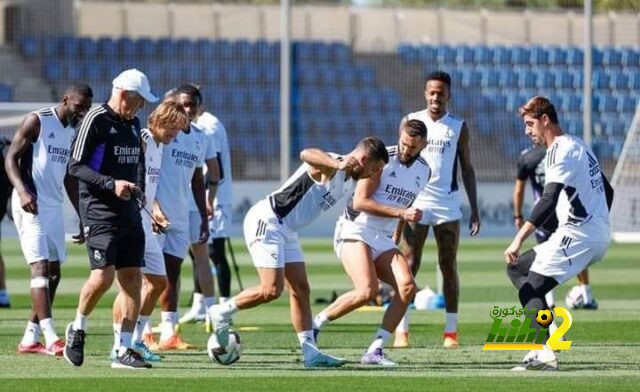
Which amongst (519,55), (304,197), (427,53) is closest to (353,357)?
(304,197)

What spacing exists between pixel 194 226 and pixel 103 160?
3.56 meters

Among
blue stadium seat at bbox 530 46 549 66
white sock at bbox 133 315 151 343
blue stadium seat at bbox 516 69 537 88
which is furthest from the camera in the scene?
blue stadium seat at bbox 530 46 549 66

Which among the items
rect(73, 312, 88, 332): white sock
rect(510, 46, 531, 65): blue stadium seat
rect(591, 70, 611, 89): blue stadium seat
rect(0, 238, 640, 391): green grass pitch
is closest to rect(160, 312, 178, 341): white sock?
rect(0, 238, 640, 391): green grass pitch

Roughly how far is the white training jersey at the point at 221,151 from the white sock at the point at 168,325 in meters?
2.64

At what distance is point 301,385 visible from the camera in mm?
10672

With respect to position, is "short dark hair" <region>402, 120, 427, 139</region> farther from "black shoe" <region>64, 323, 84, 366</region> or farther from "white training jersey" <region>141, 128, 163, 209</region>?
"black shoe" <region>64, 323, 84, 366</region>

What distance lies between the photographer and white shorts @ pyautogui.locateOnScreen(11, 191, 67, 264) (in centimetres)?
1306

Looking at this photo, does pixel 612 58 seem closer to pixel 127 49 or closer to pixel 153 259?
pixel 127 49

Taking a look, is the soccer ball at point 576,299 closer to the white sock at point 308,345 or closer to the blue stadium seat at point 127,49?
the white sock at point 308,345

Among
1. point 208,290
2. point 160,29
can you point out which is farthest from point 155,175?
point 160,29

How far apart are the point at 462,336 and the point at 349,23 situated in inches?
1120

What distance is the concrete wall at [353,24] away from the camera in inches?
1620

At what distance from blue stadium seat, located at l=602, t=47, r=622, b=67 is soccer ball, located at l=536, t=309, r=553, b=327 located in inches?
957

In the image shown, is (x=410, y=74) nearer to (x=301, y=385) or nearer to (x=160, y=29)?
(x=160, y=29)
